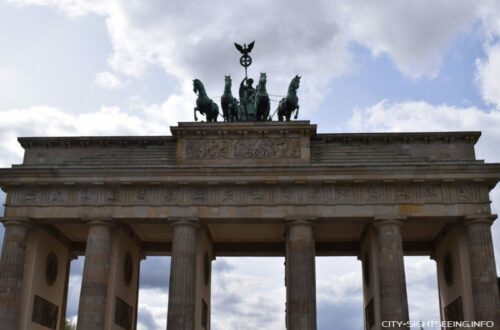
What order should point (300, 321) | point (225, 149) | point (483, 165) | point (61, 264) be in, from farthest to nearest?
1. point (61, 264)
2. point (225, 149)
3. point (483, 165)
4. point (300, 321)

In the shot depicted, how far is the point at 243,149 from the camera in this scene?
103 feet

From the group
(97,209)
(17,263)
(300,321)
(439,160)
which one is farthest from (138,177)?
(439,160)

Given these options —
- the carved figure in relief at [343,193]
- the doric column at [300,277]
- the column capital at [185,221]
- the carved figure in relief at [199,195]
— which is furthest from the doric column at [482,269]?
the column capital at [185,221]

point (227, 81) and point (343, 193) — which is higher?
point (227, 81)

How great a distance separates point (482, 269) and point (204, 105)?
16.3 meters

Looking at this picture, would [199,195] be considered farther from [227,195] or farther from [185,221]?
[185,221]

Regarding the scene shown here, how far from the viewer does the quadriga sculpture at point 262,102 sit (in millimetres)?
32500

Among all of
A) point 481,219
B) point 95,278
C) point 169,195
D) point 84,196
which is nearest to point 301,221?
point 169,195

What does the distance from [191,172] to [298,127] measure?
6018mm

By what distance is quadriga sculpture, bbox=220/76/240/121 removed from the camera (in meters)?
32.8

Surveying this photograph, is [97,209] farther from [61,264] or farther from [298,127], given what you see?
[298,127]

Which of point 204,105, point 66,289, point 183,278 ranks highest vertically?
point 204,105

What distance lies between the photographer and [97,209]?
30250 millimetres

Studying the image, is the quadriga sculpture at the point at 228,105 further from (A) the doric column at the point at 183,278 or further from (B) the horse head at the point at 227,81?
(A) the doric column at the point at 183,278
